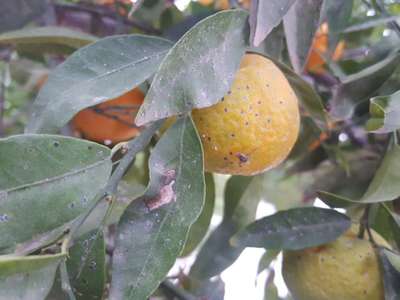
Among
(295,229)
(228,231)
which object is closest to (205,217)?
(228,231)

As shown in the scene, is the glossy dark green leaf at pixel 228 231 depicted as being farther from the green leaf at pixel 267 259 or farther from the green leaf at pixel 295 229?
the green leaf at pixel 295 229

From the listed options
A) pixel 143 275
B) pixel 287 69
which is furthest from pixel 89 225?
pixel 287 69

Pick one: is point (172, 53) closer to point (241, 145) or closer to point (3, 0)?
point (241, 145)

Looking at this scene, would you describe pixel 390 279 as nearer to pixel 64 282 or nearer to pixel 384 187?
pixel 384 187

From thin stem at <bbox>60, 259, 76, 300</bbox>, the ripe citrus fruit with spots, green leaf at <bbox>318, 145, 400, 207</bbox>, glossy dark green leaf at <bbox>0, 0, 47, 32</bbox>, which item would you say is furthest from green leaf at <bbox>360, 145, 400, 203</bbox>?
glossy dark green leaf at <bbox>0, 0, 47, 32</bbox>

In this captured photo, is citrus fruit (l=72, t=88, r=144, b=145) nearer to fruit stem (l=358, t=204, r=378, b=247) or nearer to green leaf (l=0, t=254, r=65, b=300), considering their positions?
fruit stem (l=358, t=204, r=378, b=247)

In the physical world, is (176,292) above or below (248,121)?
below
